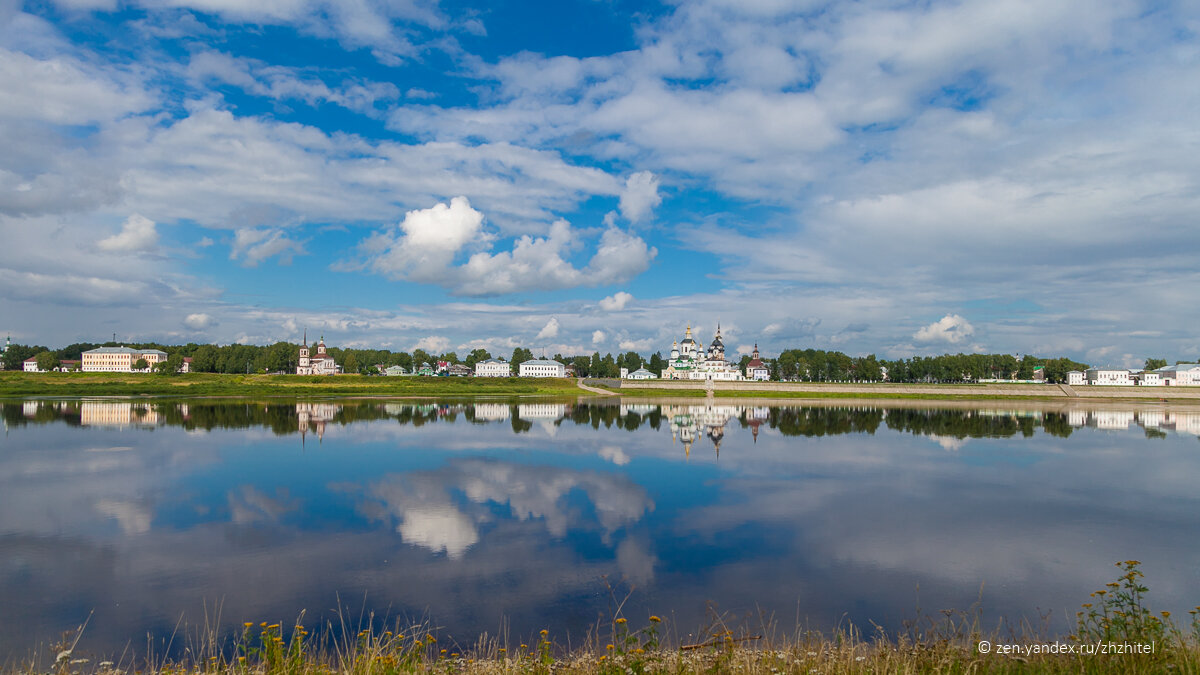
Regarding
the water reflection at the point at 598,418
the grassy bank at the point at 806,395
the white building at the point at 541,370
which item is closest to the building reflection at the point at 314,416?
the water reflection at the point at 598,418

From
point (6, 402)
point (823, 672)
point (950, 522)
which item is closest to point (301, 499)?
point (823, 672)

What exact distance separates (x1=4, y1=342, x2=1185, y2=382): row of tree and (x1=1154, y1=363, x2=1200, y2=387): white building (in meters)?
14.9

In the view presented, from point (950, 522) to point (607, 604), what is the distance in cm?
1196

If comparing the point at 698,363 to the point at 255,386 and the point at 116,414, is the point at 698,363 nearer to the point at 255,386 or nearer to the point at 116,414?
the point at 255,386

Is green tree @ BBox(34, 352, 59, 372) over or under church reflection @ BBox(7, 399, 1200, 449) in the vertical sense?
over

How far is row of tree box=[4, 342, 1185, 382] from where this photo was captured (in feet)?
402

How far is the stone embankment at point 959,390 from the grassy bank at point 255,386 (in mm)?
21608

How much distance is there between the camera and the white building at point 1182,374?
433 ft

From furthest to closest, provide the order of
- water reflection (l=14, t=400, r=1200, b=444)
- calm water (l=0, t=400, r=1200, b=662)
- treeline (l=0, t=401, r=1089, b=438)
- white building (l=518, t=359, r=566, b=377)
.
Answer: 1. white building (l=518, t=359, r=566, b=377)
2. treeline (l=0, t=401, r=1089, b=438)
3. water reflection (l=14, t=400, r=1200, b=444)
4. calm water (l=0, t=400, r=1200, b=662)

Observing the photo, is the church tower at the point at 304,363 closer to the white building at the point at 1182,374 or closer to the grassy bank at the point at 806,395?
the grassy bank at the point at 806,395

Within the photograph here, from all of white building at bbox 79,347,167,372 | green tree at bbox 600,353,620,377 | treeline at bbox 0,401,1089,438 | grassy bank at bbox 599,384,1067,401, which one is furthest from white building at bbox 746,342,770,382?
white building at bbox 79,347,167,372

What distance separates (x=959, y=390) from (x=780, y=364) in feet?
160


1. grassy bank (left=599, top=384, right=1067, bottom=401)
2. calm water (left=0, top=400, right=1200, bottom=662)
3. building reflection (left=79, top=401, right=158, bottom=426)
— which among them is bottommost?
grassy bank (left=599, top=384, right=1067, bottom=401)

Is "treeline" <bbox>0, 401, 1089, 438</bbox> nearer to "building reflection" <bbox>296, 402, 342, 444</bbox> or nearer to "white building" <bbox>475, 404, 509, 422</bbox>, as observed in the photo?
"building reflection" <bbox>296, 402, 342, 444</bbox>
